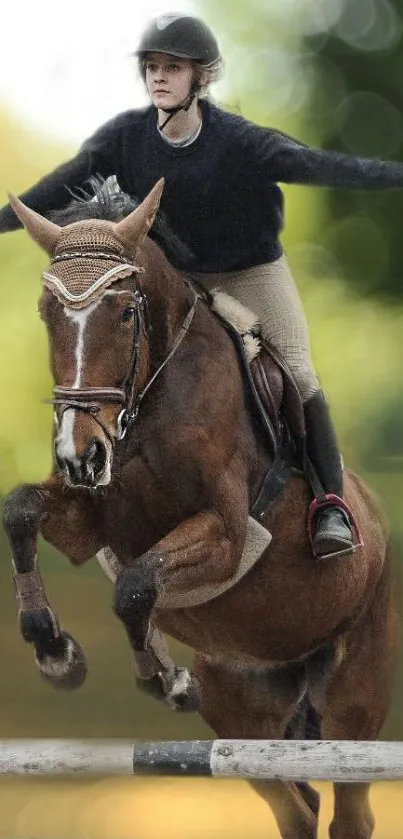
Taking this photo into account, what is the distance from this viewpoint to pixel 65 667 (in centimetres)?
307

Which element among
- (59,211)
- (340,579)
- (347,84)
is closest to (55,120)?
(347,84)

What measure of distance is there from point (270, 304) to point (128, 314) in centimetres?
68

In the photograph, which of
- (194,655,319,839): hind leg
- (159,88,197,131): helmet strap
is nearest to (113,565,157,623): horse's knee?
(194,655,319,839): hind leg

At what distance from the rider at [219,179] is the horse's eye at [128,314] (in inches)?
19.1

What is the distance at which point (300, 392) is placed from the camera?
11.5 feet

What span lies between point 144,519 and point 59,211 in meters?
0.85

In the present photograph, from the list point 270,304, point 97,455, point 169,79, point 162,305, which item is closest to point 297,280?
point 270,304

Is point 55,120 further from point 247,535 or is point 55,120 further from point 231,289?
point 247,535

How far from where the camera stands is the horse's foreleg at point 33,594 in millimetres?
3045

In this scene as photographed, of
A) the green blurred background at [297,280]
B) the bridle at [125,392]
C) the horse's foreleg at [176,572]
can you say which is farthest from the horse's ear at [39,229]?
the green blurred background at [297,280]

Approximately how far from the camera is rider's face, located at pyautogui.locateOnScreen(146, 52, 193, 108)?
130 inches

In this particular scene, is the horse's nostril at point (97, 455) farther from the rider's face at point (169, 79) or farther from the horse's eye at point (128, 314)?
the rider's face at point (169, 79)

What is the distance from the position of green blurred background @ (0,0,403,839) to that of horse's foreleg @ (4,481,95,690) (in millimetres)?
2426

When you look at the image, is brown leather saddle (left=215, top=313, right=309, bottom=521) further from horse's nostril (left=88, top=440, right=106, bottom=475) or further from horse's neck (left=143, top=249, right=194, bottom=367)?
horse's nostril (left=88, top=440, right=106, bottom=475)
